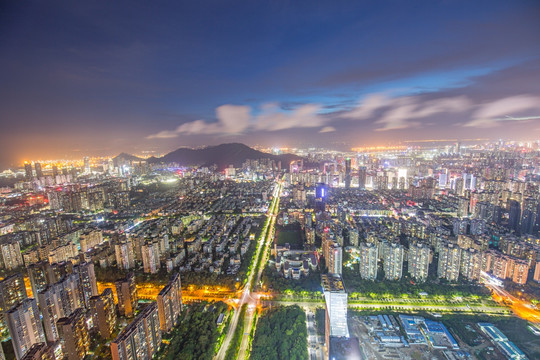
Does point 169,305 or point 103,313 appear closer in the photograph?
point 103,313

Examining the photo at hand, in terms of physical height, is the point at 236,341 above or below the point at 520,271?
below

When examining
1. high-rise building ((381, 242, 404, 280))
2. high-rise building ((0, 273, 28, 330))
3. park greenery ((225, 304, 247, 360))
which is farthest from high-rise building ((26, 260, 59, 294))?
high-rise building ((381, 242, 404, 280))

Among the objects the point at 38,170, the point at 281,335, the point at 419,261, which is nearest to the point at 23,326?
the point at 281,335

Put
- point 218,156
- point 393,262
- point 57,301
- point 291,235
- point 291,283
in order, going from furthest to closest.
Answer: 1. point 218,156
2. point 291,235
3. point 393,262
4. point 291,283
5. point 57,301

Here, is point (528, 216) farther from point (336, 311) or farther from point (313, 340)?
point (313, 340)

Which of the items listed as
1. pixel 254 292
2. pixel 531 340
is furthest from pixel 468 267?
pixel 254 292

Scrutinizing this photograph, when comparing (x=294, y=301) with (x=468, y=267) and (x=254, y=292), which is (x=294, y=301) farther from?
(x=468, y=267)
